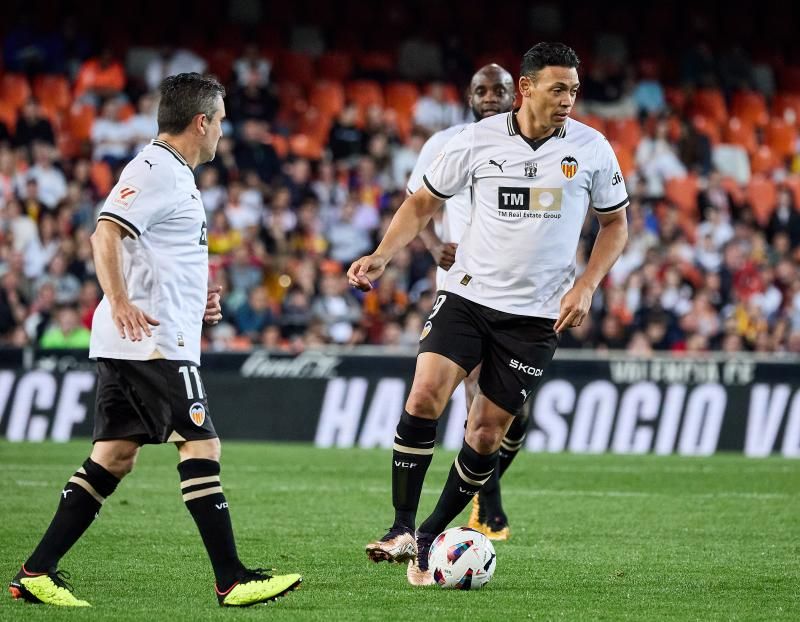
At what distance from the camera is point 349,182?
20.5m

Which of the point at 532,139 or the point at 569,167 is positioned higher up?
the point at 532,139

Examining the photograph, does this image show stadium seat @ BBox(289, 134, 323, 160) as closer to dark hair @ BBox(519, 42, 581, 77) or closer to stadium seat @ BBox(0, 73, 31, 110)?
stadium seat @ BBox(0, 73, 31, 110)

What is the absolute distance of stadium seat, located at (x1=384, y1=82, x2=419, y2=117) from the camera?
23.0m

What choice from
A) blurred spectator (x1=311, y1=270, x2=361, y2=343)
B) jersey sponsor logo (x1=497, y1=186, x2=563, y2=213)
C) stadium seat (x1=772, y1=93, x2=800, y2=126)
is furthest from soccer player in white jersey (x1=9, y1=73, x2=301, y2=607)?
stadium seat (x1=772, y1=93, x2=800, y2=126)

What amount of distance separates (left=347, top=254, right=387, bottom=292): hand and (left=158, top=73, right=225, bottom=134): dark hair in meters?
0.98

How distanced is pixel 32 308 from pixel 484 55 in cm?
1126

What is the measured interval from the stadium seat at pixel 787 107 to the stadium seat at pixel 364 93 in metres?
7.14

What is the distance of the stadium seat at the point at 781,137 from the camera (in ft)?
79.2

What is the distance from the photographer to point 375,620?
18.9 ft

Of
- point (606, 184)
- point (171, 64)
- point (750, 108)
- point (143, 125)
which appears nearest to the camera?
point (606, 184)

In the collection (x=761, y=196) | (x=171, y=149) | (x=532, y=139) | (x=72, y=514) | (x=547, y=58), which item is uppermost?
(x=547, y=58)

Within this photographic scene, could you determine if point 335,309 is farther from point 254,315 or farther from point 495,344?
point 495,344

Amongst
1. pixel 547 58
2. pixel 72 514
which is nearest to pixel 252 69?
pixel 547 58

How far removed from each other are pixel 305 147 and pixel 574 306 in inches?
587
